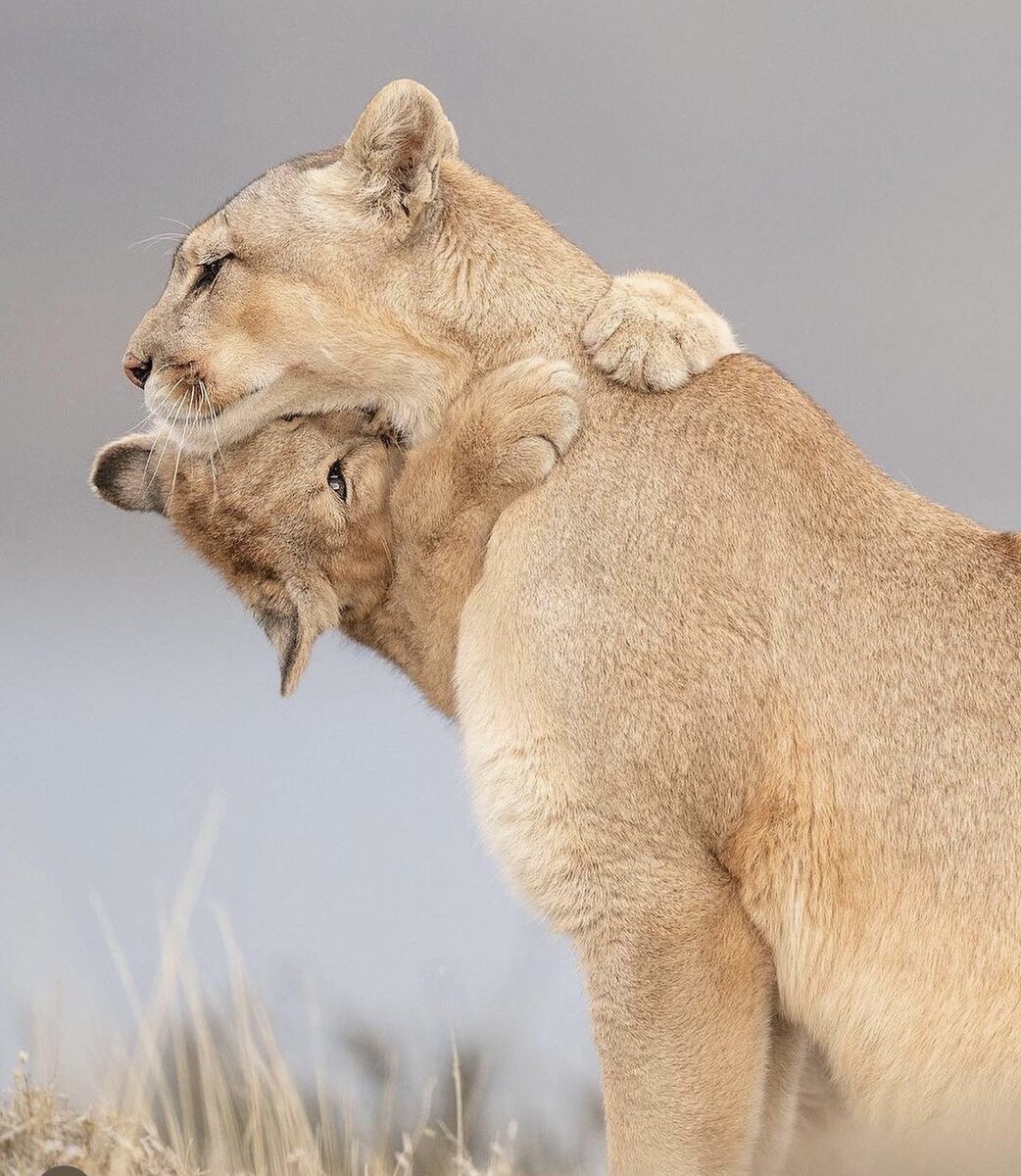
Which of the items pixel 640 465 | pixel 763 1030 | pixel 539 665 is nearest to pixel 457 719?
pixel 539 665

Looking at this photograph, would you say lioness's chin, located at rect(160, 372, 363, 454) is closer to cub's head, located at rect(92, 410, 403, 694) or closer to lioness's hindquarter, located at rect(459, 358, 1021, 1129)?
cub's head, located at rect(92, 410, 403, 694)

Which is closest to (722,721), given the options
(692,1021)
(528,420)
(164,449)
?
(692,1021)

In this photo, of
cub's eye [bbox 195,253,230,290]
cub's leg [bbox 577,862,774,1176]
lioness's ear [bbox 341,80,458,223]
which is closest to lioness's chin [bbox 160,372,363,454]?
cub's eye [bbox 195,253,230,290]

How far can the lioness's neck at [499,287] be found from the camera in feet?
16.3

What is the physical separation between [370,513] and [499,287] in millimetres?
810

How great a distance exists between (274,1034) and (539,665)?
8.04 feet

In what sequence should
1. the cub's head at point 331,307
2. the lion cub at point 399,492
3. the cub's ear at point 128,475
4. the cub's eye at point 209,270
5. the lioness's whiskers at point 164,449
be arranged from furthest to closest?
the cub's ear at point 128,475 < the cub's eye at point 209,270 < the lioness's whiskers at point 164,449 < the cub's head at point 331,307 < the lion cub at point 399,492

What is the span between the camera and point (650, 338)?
488 centimetres

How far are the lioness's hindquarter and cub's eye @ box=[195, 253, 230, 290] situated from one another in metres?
1.30

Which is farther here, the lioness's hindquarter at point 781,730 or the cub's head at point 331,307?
the cub's head at point 331,307

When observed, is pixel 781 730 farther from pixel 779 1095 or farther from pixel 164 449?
pixel 164 449

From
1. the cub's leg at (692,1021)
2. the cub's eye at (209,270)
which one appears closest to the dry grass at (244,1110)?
the cub's leg at (692,1021)

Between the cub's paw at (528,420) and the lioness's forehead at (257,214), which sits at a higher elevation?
the lioness's forehead at (257,214)

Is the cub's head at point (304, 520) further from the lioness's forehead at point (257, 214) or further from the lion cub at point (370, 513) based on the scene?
the lioness's forehead at point (257, 214)
